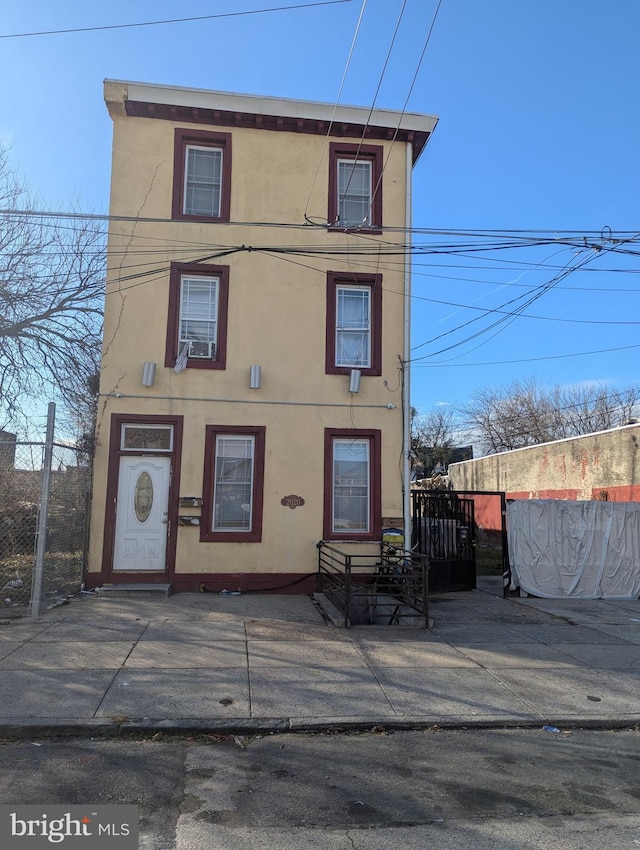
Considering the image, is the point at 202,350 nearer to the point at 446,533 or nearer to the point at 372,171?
the point at 372,171

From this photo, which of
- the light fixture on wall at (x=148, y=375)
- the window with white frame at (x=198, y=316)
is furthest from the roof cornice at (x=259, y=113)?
the light fixture on wall at (x=148, y=375)

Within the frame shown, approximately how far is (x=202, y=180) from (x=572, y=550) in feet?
35.3

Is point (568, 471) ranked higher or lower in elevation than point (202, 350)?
lower

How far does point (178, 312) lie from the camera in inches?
461

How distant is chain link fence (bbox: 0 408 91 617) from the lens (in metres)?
8.64

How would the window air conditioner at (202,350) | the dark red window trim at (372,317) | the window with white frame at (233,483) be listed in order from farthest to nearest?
the dark red window trim at (372,317), the window air conditioner at (202,350), the window with white frame at (233,483)

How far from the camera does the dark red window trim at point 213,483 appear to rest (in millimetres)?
11180

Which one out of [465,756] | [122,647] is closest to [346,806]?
[465,756]

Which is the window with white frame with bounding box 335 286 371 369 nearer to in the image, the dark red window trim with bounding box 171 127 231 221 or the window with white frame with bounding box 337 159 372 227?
the window with white frame with bounding box 337 159 372 227

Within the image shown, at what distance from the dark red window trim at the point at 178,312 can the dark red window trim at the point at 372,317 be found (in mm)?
2024

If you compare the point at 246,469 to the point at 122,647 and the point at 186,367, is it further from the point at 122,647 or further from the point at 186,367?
the point at 122,647

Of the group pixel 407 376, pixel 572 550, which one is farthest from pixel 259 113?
pixel 572 550

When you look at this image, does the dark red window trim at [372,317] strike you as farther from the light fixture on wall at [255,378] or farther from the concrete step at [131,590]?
the concrete step at [131,590]

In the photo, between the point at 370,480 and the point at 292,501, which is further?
the point at 370,480
